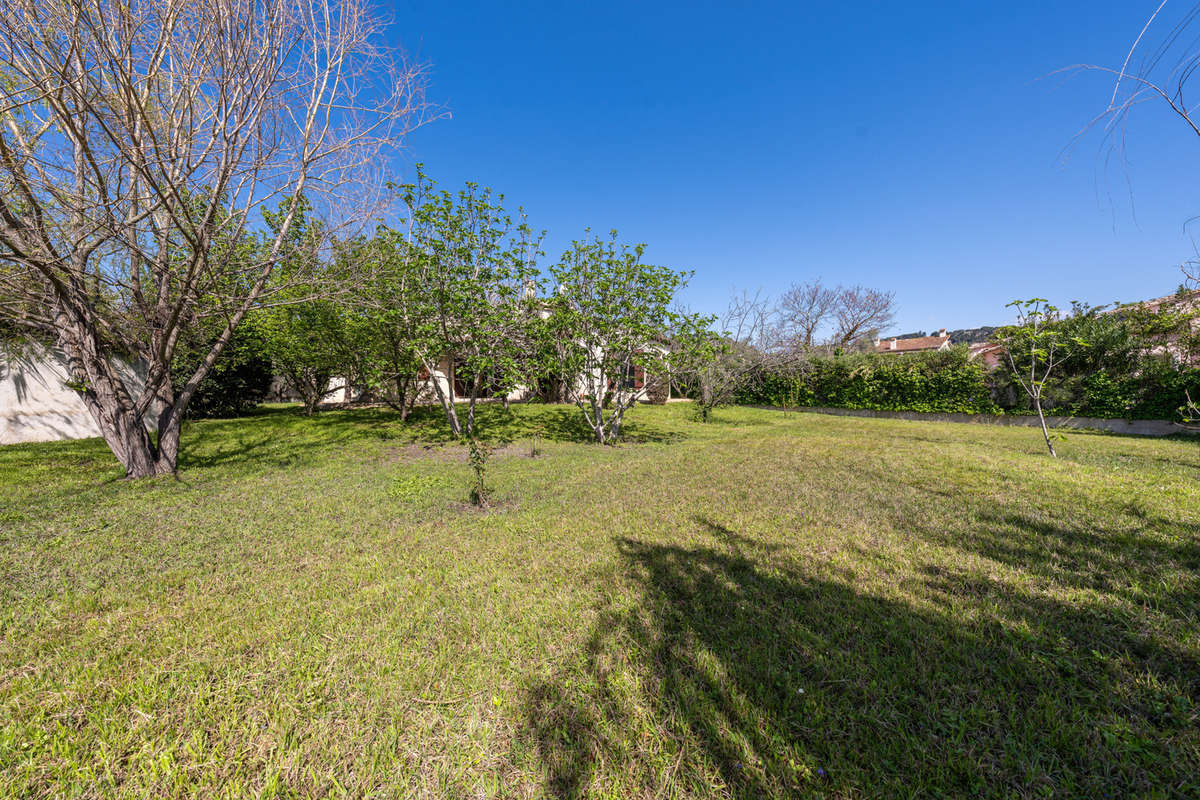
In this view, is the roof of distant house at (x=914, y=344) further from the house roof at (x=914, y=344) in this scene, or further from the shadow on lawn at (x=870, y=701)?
the shadow on lawn at (x=870, y=701)

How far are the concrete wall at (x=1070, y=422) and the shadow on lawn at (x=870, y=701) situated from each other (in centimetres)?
1444

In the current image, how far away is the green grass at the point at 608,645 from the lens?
170 centimetres

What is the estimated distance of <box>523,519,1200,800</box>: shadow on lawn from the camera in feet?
5.37

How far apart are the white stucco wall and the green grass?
7495 mm

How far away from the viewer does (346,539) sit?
4.21m

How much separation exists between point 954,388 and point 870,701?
19.1 metres

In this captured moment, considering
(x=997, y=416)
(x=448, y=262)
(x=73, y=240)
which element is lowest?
(x=997, y=416)

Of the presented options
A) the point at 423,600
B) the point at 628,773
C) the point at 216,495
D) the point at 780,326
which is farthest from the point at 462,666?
the point at 780,326

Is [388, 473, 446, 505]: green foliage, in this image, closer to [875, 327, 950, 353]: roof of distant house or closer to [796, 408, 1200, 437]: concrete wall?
[796, 408, 1200, 437]: concrete wall

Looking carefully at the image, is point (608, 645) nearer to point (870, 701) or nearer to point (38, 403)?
point (870, 701)

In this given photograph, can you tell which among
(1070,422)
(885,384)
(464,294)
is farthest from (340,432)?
(1070,422)

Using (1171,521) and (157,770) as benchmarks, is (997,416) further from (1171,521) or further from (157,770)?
(157,770)

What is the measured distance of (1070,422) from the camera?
13.6m

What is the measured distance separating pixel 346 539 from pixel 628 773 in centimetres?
383
